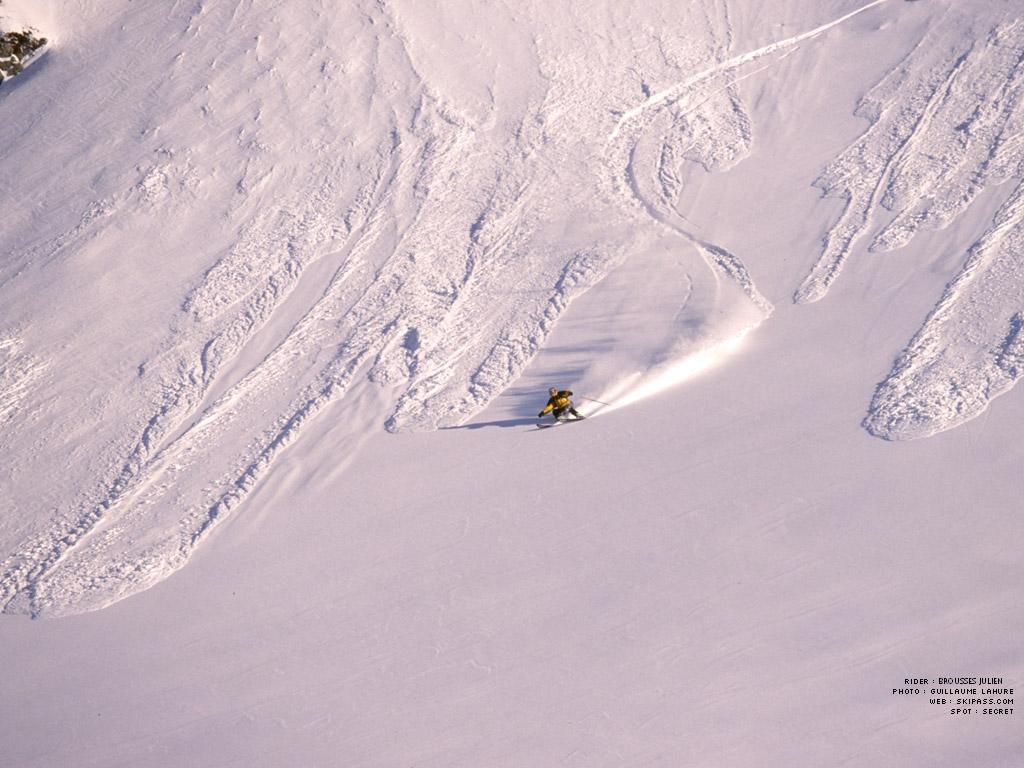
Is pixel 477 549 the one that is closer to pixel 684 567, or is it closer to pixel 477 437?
pixel 477 437

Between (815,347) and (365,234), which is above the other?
(365,234)

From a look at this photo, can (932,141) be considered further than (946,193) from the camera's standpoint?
Yes

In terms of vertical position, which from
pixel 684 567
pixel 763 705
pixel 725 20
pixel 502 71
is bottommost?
pixel 763 705

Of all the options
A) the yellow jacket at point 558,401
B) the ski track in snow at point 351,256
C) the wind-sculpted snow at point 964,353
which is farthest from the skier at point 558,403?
the wind-sculpted snow at point 964,353

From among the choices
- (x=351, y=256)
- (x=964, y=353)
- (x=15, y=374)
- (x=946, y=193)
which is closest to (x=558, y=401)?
(x=351, y=256)

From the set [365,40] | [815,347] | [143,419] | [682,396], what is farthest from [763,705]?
[365,40]

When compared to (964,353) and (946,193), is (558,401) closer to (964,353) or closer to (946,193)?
(964,353)
